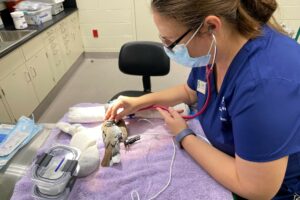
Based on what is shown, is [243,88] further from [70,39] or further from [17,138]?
[70,39]

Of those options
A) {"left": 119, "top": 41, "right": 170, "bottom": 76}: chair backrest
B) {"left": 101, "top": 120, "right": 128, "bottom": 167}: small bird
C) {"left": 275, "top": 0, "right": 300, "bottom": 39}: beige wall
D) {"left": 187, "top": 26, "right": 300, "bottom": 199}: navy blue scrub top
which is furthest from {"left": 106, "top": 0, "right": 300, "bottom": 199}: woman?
{"left": 275, "top": 0, "right": 300, "bottom": 39}: beige wall

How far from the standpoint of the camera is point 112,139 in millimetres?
975

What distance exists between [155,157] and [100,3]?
2999 millimetres

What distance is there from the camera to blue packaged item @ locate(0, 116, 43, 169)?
96 cm

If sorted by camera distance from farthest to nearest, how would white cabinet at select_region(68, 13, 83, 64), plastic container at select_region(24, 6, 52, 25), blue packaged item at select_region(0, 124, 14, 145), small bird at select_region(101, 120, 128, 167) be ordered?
1. white cabinet at select_region(68, 13, 83, 64)
2. plastic container at select_region(24, 6, 52, 25)
3. blue packaged item at select_region(0, 124, 14, 145)
4. small bird at select_region(101, 120, 128, 167)

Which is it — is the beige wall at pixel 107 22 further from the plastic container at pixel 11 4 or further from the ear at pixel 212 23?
the ear at pixel 212 23

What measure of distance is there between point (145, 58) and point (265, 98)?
4.30ft

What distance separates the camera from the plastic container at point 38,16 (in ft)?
8.63

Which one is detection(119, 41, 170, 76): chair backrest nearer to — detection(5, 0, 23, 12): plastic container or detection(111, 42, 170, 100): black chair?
detection(111, 42, 170, 100): black chair

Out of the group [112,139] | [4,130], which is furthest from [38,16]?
[112,139]

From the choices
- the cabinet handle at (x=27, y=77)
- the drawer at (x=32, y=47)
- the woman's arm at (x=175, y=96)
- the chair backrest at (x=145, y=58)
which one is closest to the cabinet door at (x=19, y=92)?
the cabinet handle at (x=27, y=77)

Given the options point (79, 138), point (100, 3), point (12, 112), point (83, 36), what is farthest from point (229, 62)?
point (83, 36)

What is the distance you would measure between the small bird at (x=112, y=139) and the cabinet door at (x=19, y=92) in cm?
143

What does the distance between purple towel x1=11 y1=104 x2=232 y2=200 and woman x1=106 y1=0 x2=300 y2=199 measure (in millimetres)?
46
